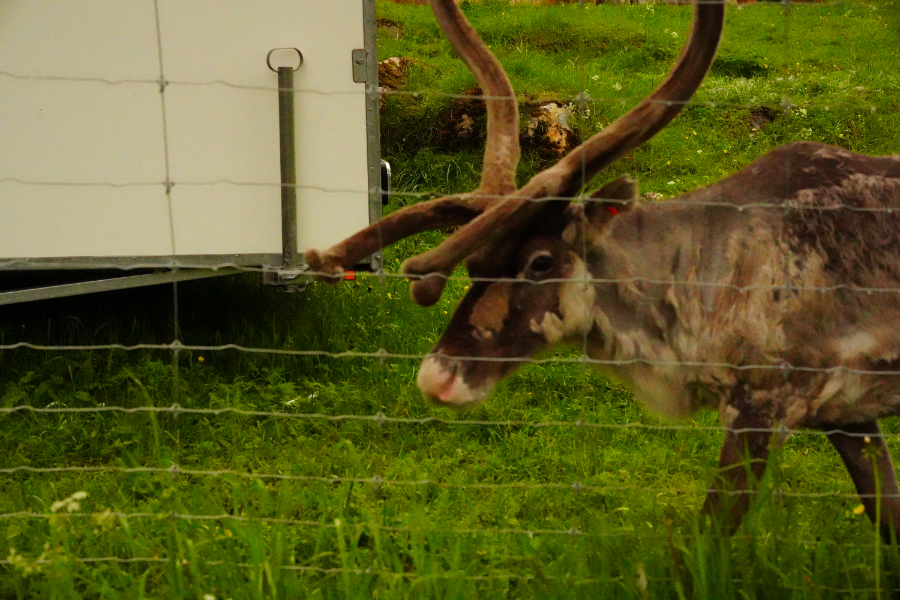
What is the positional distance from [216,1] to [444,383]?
9.17 ft

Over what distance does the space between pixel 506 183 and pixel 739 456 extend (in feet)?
3.82

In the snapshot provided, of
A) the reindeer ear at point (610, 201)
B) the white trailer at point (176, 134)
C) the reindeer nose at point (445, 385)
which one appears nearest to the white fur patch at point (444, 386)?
the reindeer nose at point (445, 385)

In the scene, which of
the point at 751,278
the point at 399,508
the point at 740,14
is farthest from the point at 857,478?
the point at 740,14

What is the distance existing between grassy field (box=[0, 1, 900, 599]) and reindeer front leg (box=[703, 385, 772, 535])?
70 mm

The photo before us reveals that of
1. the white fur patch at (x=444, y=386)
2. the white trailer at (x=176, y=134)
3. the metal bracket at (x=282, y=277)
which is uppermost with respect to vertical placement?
the white trailer at (x=176, y=134)

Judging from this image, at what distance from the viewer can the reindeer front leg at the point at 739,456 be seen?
122 inches

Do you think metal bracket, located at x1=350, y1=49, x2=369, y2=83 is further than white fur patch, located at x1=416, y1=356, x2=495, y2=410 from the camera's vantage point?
Yes

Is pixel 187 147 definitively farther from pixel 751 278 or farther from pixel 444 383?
pixel 751 278

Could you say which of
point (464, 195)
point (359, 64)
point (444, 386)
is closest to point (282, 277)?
point (359, 64)

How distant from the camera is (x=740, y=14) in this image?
13.3 meters

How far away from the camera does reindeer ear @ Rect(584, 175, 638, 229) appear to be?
3.25m

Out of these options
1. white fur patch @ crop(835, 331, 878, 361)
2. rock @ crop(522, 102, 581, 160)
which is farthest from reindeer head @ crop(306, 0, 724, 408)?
rock @ crop(522, 102, 581, 160)

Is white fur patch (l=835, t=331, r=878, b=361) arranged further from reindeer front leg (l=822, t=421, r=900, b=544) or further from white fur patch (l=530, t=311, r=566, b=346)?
white fur patch (l=530, t=311, r=566, b=346)

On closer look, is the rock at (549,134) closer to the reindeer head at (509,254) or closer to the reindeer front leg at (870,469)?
the reindeer head at (509,254)
